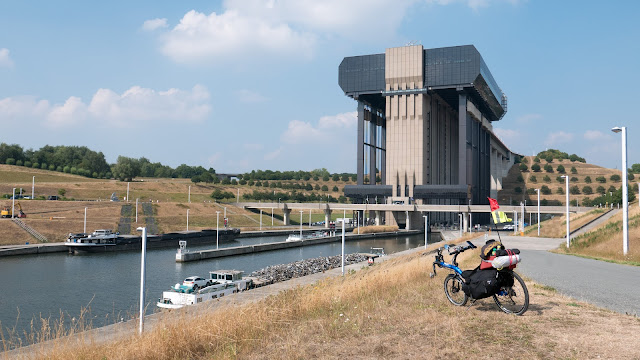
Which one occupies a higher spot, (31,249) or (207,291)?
(207,291)

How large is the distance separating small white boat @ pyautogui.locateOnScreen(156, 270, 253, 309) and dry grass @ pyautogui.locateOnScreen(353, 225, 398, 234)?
75.6 m

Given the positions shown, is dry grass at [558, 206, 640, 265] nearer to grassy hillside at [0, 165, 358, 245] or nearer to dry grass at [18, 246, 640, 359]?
dry grass at [18, 246, 640, 359]

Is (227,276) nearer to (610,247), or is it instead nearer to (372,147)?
(610,247)

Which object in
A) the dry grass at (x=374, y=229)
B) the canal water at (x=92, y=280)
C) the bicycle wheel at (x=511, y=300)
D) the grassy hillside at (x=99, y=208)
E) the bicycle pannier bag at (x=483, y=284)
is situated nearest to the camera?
the bicycle pannier bag at (x=483, y=284)

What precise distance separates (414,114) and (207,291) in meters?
109

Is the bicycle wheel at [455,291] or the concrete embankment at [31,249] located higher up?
the bicycle wheel at [455,291]

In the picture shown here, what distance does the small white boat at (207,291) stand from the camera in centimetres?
3288

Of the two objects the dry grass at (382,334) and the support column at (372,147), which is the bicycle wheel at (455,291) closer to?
the dry grass at (382,334)

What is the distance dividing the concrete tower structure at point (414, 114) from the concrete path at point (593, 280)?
107354mm

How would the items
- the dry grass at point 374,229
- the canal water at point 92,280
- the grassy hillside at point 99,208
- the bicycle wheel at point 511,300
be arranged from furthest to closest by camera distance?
the dry grass at point 374,229 < the grassy hillside at point 99,208 < the canal water at point 92,280 < the bicycle wheel at point 511,300

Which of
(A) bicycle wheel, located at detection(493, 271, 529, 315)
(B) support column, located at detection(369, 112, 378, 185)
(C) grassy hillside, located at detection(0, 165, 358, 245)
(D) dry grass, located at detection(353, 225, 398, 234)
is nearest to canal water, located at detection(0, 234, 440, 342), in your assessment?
(A) bicycle wheel, located at detection(493, 271, 529, 315)

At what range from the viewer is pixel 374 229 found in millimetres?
121375

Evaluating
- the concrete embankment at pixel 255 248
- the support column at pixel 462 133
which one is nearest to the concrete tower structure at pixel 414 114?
the support column at pixel 462 133

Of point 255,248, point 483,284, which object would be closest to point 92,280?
point 255,248
